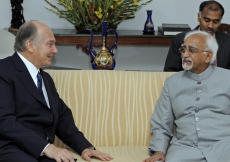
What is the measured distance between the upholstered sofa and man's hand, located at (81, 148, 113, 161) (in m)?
0.28

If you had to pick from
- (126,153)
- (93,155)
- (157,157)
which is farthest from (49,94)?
(157,157)

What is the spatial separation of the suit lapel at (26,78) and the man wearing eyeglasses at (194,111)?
747mm

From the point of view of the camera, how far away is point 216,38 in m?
4.05

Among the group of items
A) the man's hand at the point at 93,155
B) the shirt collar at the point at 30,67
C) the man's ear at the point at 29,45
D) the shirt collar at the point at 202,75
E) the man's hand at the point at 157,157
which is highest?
the man's ear at the point at 29,45

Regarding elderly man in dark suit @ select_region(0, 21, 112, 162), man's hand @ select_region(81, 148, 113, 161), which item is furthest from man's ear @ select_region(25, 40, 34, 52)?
man's hand @ select_region(81, 148, 113, 161)

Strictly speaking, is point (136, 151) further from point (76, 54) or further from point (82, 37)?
point (76, 54)

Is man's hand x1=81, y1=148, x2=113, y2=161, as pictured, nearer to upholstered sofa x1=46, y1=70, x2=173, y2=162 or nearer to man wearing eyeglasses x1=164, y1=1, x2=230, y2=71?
upholstered sofa x1=46, y1=70, x2=173, y2=162

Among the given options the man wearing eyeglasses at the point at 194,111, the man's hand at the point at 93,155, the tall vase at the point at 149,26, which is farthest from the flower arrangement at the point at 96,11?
the man's hand at the point at 93,155

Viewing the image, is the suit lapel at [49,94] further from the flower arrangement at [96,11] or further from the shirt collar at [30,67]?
the flower arrangement at [96,11]

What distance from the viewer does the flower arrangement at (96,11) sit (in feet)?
15.9

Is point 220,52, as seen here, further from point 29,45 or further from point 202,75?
point 29,45

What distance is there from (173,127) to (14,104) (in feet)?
3.47

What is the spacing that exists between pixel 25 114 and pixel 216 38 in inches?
71.5

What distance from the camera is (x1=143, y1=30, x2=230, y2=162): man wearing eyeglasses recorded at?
308 centimetres
